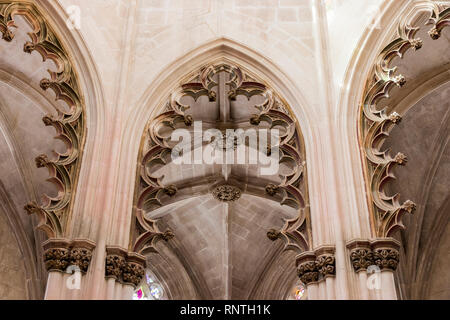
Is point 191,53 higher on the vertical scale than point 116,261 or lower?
higher

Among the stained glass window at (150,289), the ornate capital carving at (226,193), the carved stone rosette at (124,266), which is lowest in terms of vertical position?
the carved stone rosette at (124,266)

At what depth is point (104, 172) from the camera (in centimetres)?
796

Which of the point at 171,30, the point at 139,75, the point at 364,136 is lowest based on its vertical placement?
the point at 364,136

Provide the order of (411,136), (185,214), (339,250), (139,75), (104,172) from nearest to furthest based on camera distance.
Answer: (339,250)
(104,172)
(139,75)
(411,136)
(185,214)

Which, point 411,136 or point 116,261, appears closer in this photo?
point 116,261

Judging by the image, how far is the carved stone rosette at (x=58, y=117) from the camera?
24.8 ft

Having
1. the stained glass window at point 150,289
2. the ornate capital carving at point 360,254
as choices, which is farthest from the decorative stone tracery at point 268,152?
the stained glass window at point 150,289

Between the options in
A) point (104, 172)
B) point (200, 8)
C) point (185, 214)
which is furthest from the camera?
point (185, 214)

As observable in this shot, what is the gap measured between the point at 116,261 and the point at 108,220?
19.1 inches

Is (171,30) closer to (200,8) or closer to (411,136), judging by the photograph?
(200,8)

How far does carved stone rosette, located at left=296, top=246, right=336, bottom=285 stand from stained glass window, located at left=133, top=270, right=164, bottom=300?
7946 millimetres

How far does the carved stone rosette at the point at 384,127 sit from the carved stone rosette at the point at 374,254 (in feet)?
0.22

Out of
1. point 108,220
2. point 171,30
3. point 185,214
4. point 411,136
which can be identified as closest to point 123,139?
point 108,220

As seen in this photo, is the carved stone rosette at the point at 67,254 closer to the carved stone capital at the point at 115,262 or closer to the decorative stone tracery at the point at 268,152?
the carved stone capital at the point at 115,262
